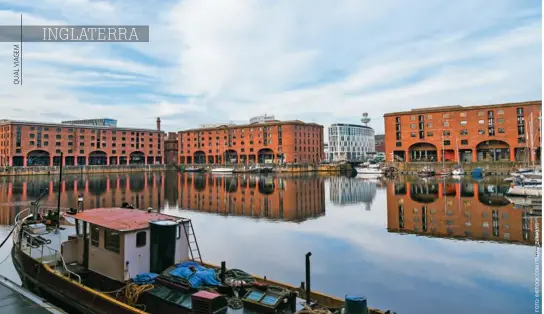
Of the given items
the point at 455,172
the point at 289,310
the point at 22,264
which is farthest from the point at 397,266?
the point at 455,172

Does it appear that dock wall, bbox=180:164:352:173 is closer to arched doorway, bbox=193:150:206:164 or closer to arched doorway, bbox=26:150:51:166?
arched doorway, bbox=193:150:206:164

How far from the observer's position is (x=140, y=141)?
141m

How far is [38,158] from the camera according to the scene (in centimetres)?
11744

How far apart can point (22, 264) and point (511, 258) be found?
23.8 metres

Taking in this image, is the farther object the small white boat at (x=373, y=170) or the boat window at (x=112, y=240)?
the small white boat at (x=373, y=170)

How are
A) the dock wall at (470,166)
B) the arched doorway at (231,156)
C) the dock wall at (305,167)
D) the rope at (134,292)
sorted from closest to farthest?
the rope at (134,292) → the dock wall at (470,166) → the dock wall at (305,167) → the arched doorway at (231,156)

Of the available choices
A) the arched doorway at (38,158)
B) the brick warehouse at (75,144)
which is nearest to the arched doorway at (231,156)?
the brick warehouse at (75,144)

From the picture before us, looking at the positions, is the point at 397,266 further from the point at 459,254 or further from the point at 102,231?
the point at 102,231

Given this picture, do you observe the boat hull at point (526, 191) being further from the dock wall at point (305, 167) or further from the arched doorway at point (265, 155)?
the arched doorway at point (265, 155)

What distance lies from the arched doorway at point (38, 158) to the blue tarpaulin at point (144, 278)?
4986 inches

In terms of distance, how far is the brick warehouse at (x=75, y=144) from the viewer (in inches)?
4321

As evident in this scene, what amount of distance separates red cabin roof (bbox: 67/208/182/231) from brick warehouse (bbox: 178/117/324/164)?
110127 mm

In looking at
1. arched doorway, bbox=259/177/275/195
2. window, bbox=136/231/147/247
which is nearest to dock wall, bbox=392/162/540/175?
arched doorway, bbox=259/177/275/195

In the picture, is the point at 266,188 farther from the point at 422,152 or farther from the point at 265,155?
the point at 265,155
